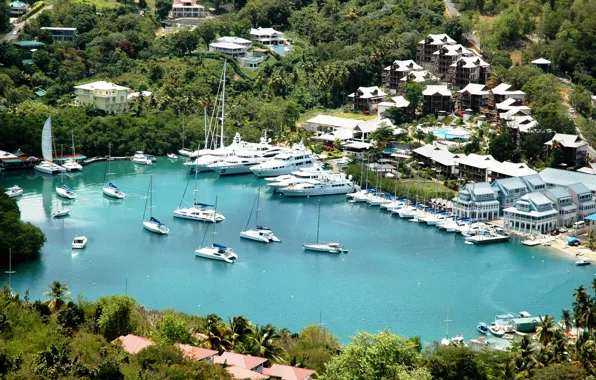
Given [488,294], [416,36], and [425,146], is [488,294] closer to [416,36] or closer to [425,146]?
[425,146]

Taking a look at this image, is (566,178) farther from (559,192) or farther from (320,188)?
(320,188)

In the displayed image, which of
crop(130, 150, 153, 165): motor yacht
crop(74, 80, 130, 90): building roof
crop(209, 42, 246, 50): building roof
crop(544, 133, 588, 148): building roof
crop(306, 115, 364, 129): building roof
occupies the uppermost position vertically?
crop(209, 42, 246, 50): building roof

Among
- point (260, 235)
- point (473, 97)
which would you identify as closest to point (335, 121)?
point (473, 97)

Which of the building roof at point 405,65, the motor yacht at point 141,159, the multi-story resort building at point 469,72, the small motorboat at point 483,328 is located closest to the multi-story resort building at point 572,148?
the multi-story resort building at point 469,72

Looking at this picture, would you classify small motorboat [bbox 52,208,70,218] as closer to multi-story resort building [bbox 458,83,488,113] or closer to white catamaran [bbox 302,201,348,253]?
white catamaran [bbox 302,201,348,253]

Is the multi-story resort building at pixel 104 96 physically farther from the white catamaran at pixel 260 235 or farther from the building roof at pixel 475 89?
the white catamaran at pixel 260 235

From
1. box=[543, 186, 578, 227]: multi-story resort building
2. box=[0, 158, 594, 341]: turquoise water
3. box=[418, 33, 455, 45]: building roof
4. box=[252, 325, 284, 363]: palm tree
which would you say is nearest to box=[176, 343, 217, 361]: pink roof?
box=[252, 325, 284, 363]: palm tree
